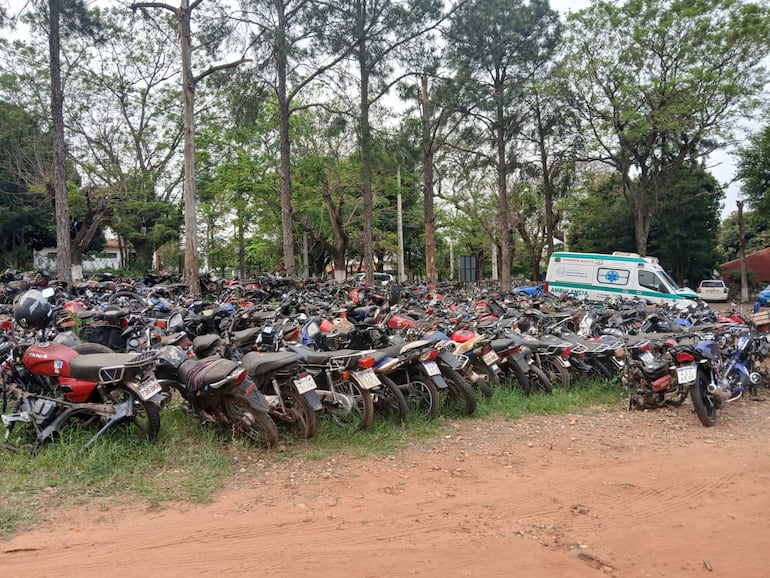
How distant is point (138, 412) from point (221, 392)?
2.47 ft

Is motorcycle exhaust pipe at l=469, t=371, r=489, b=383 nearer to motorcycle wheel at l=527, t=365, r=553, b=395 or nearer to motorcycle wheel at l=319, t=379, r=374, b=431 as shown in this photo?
motorcycle wheel at l=527, t=365, r=553, b=395

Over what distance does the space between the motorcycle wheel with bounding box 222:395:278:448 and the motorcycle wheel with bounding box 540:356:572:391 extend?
3618 millimetres

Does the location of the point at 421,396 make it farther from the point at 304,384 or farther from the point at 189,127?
the point at 189,127

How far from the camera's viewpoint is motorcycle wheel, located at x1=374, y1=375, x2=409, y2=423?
4715mm

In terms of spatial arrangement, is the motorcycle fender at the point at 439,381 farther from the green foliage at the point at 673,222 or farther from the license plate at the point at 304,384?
the green foliage at the point at 673,222

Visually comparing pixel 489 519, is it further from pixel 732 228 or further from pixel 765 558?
pixel 732 228

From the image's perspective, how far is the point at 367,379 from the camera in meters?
4.45

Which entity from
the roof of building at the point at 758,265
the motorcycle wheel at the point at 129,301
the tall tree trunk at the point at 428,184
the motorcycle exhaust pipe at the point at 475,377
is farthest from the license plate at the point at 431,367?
the roof of building at the point at 758,265

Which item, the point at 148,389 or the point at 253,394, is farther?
the point at 253,394

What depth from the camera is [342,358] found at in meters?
4.46

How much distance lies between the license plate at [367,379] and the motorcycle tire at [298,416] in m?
0.46

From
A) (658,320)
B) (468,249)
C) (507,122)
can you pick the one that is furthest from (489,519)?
(468,249)

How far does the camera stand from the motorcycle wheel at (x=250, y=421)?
4062 millimetres

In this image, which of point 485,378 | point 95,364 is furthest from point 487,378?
point 95,364
